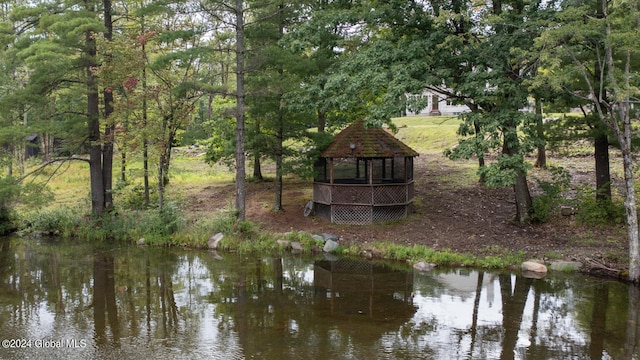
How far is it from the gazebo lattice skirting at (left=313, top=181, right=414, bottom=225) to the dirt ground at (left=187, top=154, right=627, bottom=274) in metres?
0.40

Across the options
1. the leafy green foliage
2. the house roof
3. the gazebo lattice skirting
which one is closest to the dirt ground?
the leafy green foliage

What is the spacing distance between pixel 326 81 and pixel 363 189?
3.96m

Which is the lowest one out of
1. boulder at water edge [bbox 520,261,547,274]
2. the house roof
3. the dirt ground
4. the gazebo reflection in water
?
the gazebo reflection in water

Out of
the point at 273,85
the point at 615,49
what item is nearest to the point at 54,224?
the point at 273,85

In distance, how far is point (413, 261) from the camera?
545 inches

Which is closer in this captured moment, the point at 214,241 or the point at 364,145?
the point at 214,241

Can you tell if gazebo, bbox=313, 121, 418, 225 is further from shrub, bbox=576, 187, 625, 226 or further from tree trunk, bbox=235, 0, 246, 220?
shrub, bbox=576, 187, 625, 226

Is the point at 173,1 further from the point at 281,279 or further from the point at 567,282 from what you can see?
the point at 567,282

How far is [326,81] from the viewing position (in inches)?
617

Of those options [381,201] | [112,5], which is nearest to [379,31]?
[381,201]

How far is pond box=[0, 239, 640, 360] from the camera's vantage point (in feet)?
27.6

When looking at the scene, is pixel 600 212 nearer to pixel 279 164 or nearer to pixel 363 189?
pixel 363 189

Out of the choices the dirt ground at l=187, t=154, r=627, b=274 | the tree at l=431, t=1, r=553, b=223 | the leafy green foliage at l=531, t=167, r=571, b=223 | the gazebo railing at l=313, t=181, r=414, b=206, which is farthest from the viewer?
the gazebo railing at l=313, t=181, r=414, b=206

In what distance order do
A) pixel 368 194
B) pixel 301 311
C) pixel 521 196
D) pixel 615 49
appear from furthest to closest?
pixel 368 194
pixel 521 196
pixel 615 49
pixel 301 311
